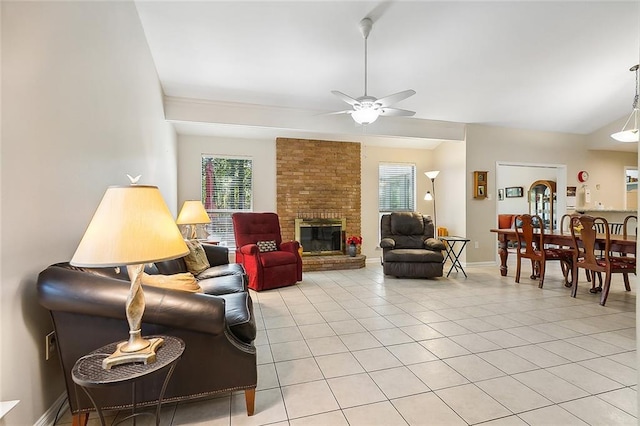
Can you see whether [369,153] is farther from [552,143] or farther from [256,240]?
[552,143]

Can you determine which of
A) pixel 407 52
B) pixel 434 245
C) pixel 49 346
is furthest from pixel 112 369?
pixel 434 245

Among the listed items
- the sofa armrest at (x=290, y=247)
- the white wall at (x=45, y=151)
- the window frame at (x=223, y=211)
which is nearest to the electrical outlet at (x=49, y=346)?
the white wall at (x=45, y=151)

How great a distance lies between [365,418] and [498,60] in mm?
4443

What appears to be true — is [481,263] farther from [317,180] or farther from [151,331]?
[151,331]

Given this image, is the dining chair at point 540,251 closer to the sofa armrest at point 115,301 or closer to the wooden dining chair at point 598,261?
the wooden dining chair at point 598,261

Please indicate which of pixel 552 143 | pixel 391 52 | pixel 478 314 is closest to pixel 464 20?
pixel 391 52

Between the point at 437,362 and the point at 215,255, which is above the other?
the point at 215,255

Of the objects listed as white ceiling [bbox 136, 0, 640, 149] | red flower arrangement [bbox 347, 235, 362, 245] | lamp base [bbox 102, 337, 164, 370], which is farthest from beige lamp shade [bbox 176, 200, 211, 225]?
red flower arrangement [bbox 347, 235, 362, 245]

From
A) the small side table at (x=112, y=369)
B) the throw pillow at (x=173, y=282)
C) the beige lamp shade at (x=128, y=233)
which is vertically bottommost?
the small side table at (x=112, y=369)

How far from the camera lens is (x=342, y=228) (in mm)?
6188

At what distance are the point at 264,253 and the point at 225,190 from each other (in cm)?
199

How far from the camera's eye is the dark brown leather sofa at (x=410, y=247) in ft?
15.8

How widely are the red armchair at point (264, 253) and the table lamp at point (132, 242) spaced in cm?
280

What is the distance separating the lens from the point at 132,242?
51.7 inches
